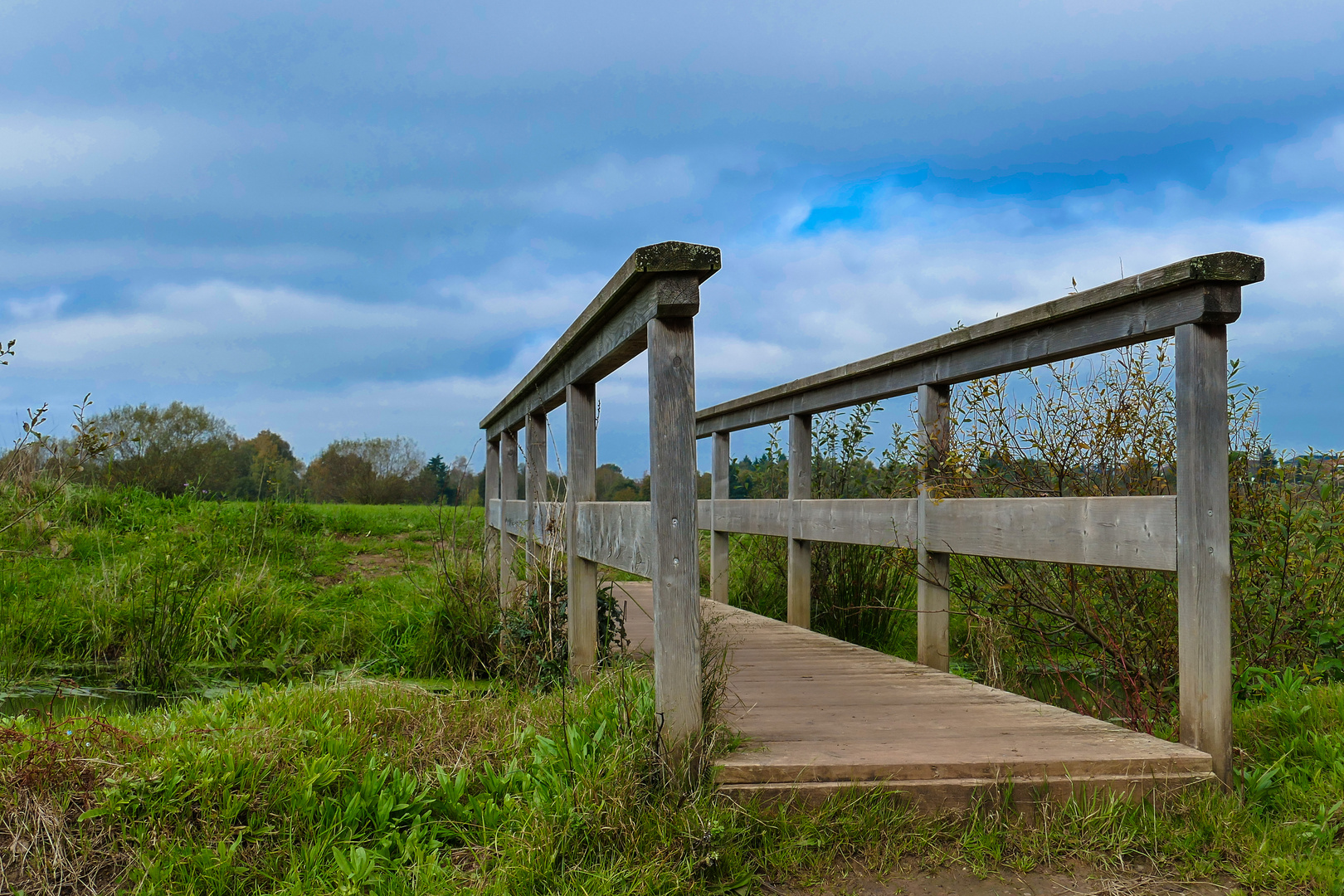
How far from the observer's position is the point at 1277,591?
4.61m

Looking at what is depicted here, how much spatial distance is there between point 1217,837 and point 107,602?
25.6 feet

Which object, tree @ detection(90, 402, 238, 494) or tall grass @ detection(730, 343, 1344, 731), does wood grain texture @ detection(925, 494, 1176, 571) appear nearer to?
tall grass @ detection(730, 343, 1344, 731)

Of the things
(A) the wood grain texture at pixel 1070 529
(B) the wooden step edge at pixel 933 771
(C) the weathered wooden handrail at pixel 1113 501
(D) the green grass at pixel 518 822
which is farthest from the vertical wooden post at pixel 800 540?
(B) the wooden step edge at pixel 933 771

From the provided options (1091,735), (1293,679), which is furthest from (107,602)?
(1293,679)

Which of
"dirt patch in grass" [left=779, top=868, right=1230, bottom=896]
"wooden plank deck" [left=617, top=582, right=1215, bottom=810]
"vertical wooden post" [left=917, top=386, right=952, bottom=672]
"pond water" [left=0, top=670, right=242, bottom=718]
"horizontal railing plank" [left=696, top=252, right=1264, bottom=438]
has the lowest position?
"pond water" [left=0, top=670, right=242, bottom=718]

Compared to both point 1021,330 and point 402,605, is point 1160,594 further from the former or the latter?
point 402,605

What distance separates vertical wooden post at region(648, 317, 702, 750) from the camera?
9.37 feet

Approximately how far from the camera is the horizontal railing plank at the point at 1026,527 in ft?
11.0

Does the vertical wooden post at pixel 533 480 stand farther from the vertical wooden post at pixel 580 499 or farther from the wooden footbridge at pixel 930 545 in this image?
the vertical wooden post at pixel 580 499

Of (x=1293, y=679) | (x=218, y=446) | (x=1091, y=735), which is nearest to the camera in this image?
(x=1091, y=735)

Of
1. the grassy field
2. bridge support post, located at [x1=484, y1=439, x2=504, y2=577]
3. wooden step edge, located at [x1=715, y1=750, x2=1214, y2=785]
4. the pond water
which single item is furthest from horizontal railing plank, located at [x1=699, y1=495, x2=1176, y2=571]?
bridge support post, located at [x1=484, y1=439, x2=504, y2=577]

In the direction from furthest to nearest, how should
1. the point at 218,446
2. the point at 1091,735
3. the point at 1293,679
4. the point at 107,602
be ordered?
1. the point at 218,446
2. the point at 107,602
3. the point at 1293,679
4. the point at 1091,735

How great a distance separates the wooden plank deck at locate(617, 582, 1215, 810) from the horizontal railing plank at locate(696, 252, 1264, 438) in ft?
4.81

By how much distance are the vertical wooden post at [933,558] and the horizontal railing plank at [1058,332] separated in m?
0.16
